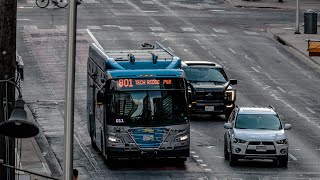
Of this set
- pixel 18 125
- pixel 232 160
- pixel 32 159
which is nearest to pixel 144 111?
pixel 232 160

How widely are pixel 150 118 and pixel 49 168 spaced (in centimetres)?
375

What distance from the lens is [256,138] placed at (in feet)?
130

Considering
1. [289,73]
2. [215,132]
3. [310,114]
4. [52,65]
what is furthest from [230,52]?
[215,132]

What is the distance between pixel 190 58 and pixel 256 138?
Result: 26013 millimetres

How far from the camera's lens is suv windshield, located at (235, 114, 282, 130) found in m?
40.3

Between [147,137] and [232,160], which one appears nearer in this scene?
[147,137]

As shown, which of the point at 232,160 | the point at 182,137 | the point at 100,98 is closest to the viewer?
the point at 100,98

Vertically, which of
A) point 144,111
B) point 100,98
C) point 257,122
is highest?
point 100,98

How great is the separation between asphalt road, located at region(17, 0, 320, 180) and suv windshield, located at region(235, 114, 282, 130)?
4.22 feet

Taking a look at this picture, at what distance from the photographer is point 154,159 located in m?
40.6

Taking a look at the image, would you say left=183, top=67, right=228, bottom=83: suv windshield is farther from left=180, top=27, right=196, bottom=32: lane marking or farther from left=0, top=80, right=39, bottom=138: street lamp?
left=0, top=80, right=39, bottom=138: street lamp

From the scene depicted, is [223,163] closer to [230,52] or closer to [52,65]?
[52,65]

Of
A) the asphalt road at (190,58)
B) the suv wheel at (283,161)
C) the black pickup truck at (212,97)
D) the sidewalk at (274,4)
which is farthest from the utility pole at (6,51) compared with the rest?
the sidewalk at (274,4)

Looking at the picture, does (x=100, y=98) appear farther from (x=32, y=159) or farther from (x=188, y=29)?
(x=188, y=29)
